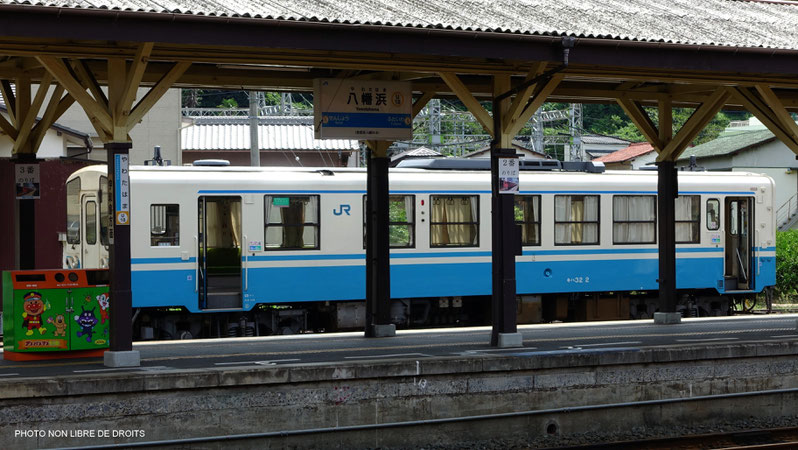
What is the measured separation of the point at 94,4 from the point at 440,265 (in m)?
9.28

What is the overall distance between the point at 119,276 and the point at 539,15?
615 centimetres

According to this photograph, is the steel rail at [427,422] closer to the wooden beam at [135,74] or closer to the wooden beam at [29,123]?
the wooden beam at [135,74]

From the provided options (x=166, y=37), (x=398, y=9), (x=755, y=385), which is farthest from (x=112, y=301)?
(x=755, y=385)

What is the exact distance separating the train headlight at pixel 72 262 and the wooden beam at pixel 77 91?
6542 millimetres

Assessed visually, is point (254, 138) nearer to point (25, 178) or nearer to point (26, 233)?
point (26, 233)

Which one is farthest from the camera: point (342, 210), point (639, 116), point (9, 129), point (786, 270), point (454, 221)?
point (786, 270)

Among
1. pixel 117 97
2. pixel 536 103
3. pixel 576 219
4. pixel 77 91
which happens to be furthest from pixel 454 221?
pixel 77 91

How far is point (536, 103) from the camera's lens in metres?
12.9

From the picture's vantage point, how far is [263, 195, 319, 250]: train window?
17.2 meters

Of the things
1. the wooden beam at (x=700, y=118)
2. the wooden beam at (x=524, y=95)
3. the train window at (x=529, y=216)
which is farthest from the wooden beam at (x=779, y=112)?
the train window at (x=529, y=216)

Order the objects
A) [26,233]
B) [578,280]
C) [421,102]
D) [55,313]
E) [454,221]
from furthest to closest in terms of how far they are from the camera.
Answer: [578,280] → [454,221] → [421,102] → [26,233] → [55,313]

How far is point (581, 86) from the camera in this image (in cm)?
1627

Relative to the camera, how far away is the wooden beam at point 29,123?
13.2m

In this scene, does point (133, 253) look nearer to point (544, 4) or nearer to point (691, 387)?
point (544, 4)
